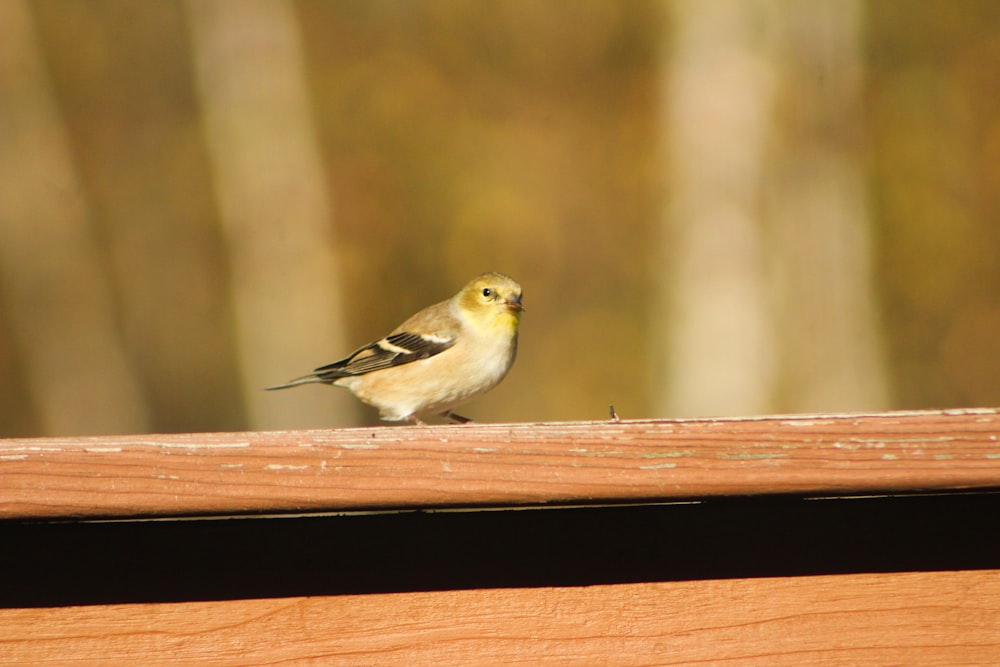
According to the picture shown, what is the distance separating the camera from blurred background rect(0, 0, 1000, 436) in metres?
9.79

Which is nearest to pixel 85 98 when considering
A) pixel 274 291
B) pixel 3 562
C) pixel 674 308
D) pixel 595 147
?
pixel 274 291

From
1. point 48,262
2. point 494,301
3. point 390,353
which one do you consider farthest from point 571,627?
point 48,262

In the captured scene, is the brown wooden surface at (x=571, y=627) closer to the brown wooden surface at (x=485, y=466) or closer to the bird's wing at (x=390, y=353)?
the brown wooden surface at (x=485, y=466)

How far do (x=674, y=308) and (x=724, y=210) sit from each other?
3.08 ft

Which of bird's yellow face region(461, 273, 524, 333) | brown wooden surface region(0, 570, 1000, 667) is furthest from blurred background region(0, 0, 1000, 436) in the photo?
brown wooden surface region(0, 570, 1000, 667)

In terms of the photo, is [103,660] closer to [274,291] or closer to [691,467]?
[691,467]

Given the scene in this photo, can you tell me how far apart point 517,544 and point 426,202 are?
982cm

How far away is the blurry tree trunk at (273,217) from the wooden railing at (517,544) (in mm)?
8408

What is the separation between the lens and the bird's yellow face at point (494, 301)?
447 centimetres

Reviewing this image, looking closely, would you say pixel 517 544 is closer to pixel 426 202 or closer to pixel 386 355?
pixel 386 355

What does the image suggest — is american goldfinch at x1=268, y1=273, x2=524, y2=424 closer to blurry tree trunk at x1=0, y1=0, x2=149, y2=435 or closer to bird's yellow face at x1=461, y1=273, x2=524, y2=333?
bird's yellow face at x1=461, y1=273, x2=524, y2=333

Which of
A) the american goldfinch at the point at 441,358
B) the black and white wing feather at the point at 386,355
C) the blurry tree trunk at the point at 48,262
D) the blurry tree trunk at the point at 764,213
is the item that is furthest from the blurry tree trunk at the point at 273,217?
the american goldfinch at the point at 441,358

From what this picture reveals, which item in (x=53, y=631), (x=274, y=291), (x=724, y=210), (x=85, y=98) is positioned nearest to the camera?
(x=53, y=631)

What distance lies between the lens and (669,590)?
1.68m
